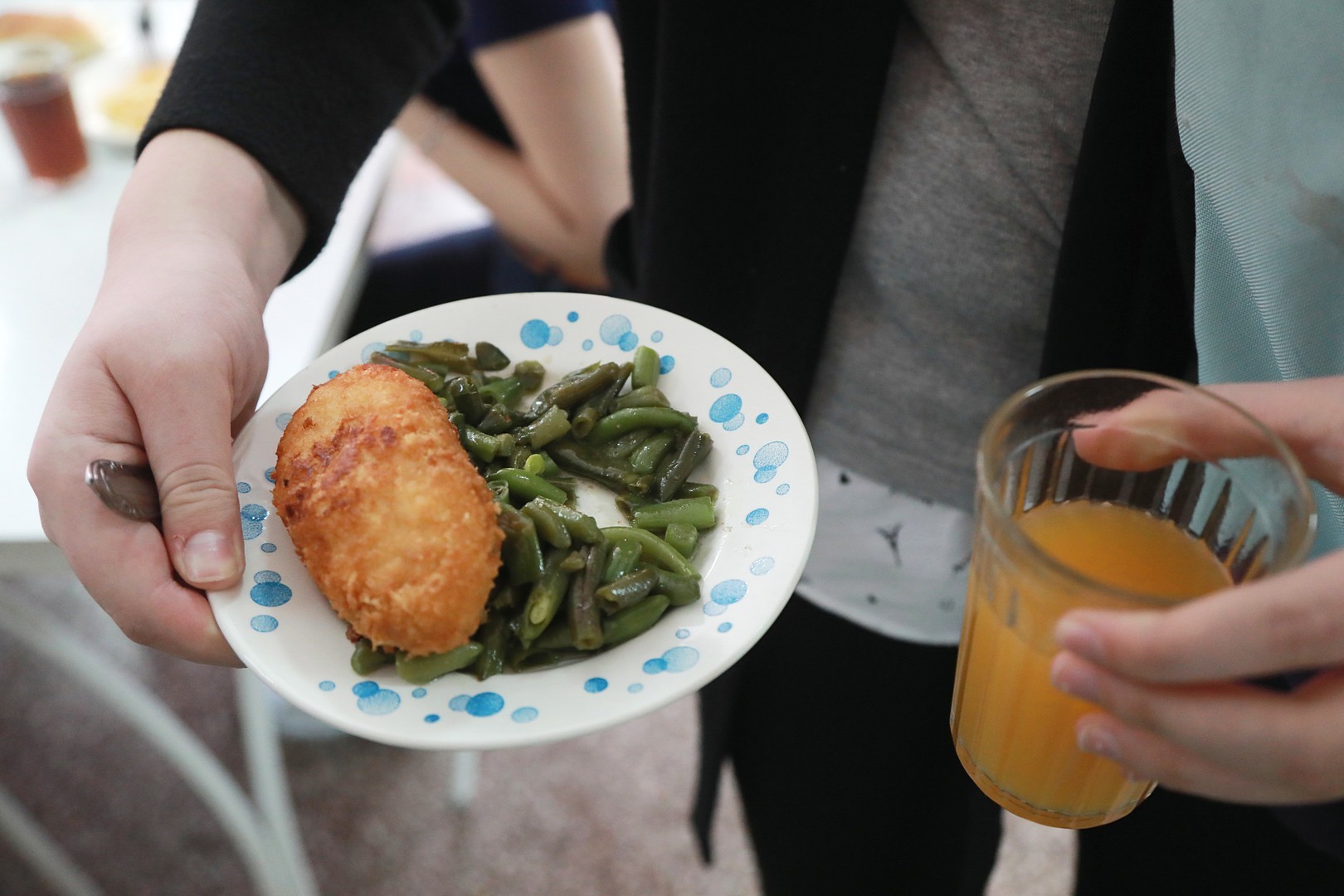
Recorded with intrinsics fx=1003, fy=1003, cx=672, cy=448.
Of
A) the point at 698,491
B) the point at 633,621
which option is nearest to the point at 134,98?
the point at 698,491

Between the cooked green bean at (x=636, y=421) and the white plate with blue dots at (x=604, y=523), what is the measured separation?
30 millimetres

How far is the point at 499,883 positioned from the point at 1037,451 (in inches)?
82.9

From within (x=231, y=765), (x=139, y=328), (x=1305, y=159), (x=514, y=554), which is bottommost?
(x=231, y=765)

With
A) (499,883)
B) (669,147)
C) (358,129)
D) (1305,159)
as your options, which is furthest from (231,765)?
(1305,159)

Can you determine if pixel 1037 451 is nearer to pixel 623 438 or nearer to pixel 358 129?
pixel 623 438

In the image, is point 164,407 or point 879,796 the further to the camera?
point 879,796

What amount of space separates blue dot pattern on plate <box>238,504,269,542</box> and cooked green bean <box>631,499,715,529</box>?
41 cm

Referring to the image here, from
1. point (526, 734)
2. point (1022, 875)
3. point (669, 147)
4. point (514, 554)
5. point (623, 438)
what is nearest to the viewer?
point (526, 734)

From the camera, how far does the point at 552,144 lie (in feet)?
8.05

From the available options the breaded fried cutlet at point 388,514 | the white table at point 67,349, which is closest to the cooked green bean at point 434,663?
the breaded fried cutlet at point 388,514

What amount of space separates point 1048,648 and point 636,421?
1.83 feet

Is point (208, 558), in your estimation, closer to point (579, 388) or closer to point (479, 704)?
point (479, 704)

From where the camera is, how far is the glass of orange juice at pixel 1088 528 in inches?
30.9

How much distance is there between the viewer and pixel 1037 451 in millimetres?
903
